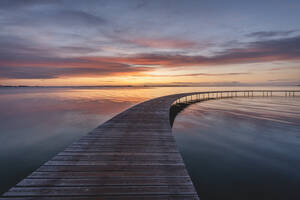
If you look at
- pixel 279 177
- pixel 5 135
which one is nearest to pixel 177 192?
pixel 279 177

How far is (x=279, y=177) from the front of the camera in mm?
5973

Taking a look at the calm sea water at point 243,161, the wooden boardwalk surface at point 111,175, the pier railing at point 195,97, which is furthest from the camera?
the pier railing at point 195,97

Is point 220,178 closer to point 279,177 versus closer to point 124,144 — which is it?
point 279,177

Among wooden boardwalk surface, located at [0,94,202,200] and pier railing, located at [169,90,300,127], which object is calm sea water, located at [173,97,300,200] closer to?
wooden boardwalk surface, located at [0,94,202,200]

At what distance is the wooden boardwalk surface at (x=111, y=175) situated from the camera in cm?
302

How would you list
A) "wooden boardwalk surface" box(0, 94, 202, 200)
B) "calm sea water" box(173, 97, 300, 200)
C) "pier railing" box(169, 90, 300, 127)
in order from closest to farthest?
"wooden boardwalk surface" box(0, 94, 202, 200), "calm sea water" box(173, 97, 300, 200), "pier railing" box(169, 90, 300, 127)

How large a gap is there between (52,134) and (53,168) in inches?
366

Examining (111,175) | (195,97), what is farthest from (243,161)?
(195,97)

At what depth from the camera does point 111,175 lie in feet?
11.8

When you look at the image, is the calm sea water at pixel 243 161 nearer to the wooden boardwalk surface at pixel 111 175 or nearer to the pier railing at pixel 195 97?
the wooden boardwalk surface at pixel 111 175

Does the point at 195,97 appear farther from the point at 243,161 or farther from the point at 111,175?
the point at 111,175

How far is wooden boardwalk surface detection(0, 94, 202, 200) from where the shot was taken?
302 centimetres

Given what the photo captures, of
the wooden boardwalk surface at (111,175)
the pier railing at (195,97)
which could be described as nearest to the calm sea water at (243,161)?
the wooden boardwalk surface at (111,175)

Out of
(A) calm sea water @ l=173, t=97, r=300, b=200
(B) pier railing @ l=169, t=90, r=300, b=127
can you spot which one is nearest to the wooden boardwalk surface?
(A) calm sea water @ l=173, t=97, r=300, b=200
